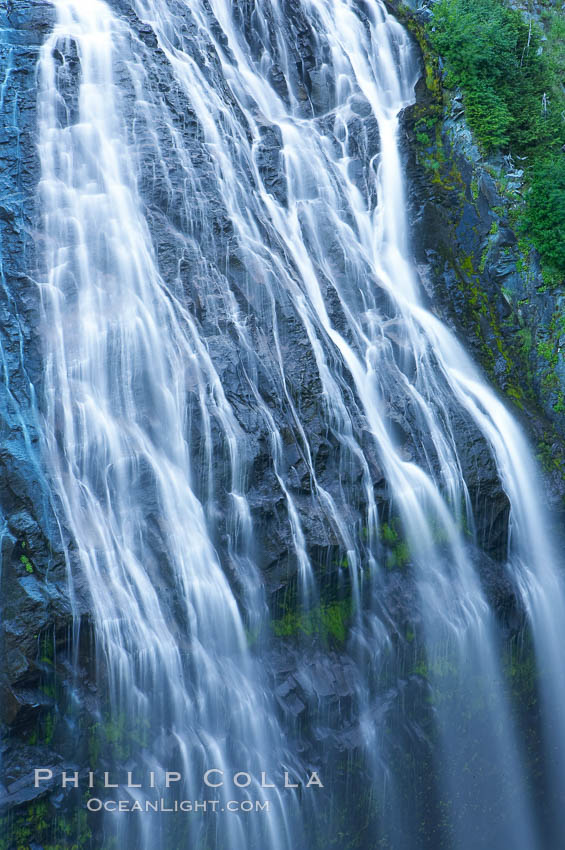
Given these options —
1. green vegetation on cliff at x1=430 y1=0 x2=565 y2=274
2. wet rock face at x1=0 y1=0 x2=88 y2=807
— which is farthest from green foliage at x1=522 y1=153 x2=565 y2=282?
wet rock face at x1=0 y1=0 x2=88 y2=807

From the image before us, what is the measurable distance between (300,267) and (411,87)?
21.6 ft

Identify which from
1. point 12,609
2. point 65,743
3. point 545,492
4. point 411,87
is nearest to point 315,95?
point 411,87

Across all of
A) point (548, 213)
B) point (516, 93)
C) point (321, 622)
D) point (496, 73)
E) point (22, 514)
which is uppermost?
point (496, 73)

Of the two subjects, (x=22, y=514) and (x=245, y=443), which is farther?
(x=245, y=443)

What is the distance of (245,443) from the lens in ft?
36.9

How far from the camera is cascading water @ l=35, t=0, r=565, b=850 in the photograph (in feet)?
32.8

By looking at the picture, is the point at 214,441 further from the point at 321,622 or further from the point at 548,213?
the point at 548,213

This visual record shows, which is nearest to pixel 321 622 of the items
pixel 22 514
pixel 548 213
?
pixel 22 514

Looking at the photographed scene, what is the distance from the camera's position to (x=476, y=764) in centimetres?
1180

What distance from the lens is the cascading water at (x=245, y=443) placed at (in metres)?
9.99

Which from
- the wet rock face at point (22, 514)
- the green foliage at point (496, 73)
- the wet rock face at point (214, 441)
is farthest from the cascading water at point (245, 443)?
the green foliage at point (496, 73)

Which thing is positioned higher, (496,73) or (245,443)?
(496,73)

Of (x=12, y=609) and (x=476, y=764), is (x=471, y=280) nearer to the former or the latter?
(x=476, y=764)

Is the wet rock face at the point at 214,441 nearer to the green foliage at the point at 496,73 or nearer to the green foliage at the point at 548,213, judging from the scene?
the green foliage at the point at 548,213
